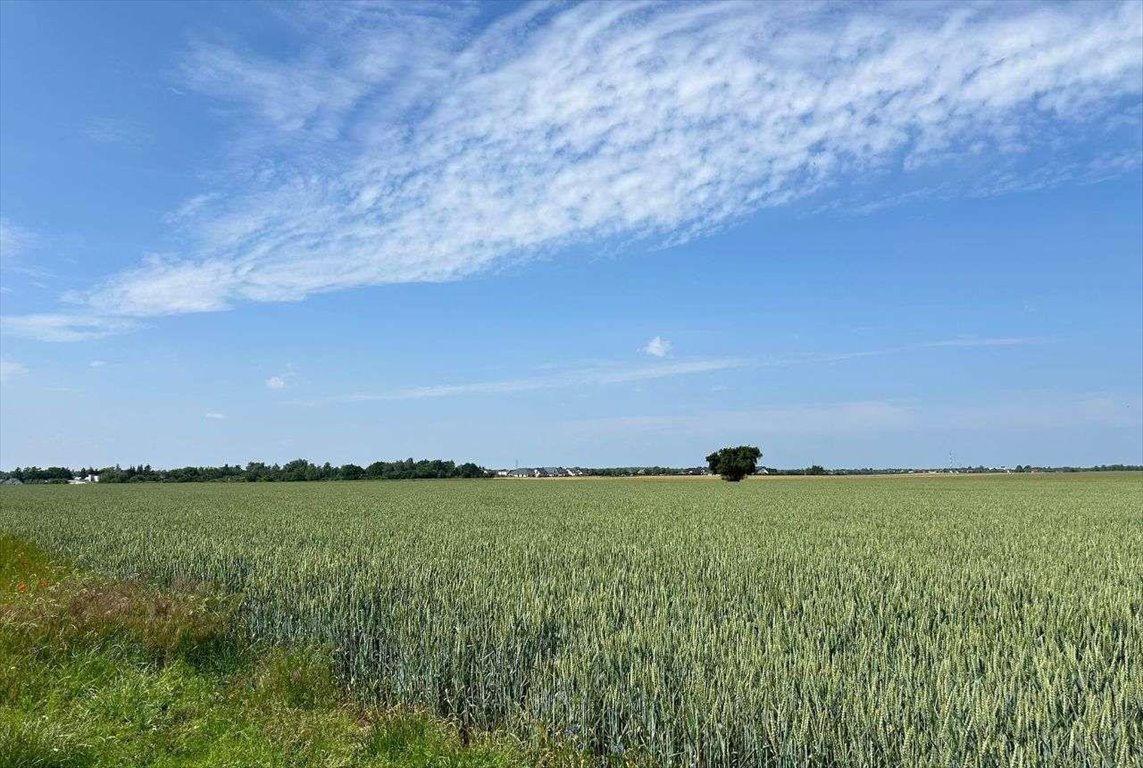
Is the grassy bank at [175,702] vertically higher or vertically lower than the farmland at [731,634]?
lower

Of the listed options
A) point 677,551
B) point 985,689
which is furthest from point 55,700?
point 677,551

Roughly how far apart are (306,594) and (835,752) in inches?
320

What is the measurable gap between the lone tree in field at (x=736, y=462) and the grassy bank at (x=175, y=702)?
91071mm

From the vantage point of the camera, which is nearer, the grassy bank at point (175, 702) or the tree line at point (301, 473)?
the grassy bank at point (175, 702)

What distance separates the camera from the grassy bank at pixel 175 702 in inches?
255

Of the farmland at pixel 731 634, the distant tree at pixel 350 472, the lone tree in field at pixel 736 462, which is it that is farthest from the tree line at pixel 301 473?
the farmland at pixel 731 634

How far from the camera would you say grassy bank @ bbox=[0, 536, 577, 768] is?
647cm

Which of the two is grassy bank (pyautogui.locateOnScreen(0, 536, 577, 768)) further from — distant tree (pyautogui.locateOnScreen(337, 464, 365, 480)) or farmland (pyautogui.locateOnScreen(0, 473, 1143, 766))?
distant tree (pyautogui.locateOnScreen(337, 464, 365, 480))

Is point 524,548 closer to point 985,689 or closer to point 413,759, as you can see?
point 413,759

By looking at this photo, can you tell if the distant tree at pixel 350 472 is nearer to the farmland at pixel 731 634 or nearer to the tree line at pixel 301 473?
the tree line at pixel 301 473

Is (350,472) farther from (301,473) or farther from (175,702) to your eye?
(175,702)

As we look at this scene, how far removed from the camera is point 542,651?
7.97 metres

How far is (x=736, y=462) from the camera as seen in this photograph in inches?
3858

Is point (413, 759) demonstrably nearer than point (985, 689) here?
No
